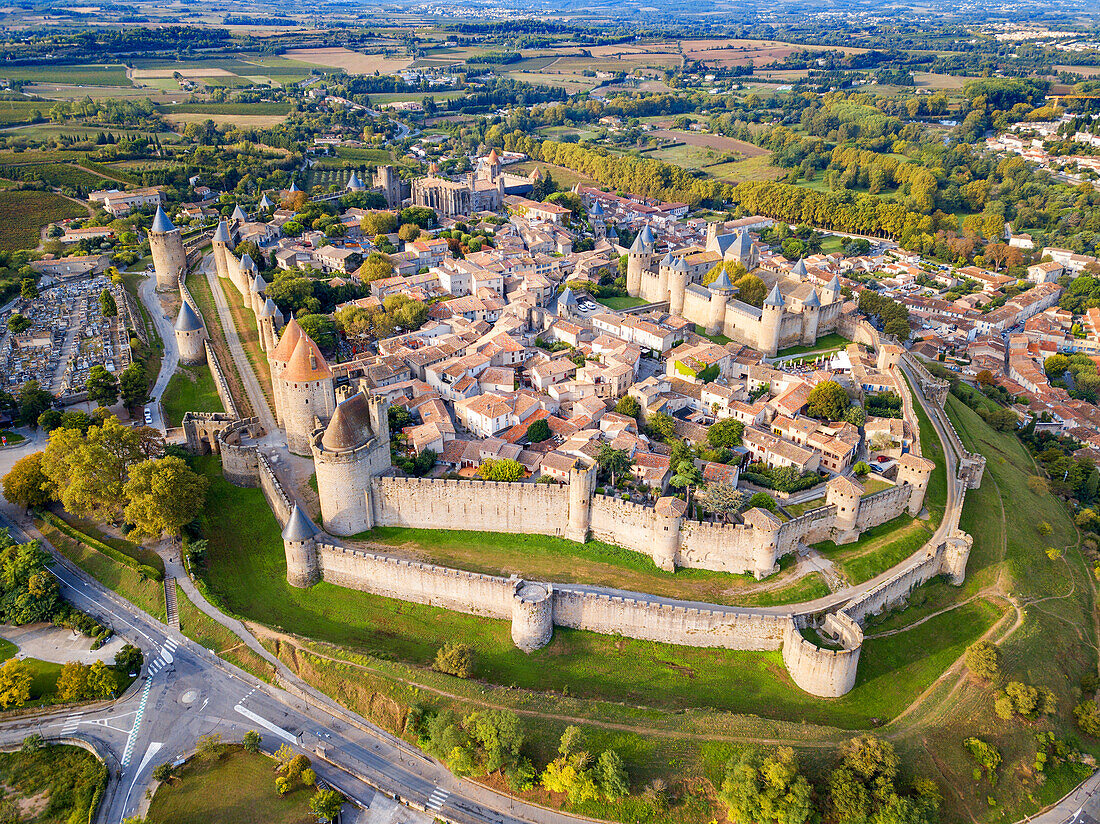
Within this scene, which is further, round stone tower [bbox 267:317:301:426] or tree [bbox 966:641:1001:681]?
round stone tower [bbox 267:317:301:426]

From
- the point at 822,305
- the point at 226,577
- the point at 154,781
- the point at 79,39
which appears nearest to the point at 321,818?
the point at 154,781

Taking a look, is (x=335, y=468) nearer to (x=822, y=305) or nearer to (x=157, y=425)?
(x=157, y=425)

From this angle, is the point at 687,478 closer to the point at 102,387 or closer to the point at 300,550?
the point at 300,550

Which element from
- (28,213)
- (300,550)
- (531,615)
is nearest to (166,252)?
(28,213)

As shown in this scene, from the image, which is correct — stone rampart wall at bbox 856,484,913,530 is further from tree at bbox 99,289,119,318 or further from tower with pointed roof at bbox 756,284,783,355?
tree at bbox 99,289,119,318

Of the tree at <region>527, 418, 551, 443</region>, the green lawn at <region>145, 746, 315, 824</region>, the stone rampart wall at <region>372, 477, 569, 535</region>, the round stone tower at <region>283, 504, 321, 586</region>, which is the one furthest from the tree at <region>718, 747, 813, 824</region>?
the tree at <region>527, 418, 551, 443</region>

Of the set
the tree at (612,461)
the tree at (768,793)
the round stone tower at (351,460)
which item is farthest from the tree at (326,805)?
the tree at (612,461)
